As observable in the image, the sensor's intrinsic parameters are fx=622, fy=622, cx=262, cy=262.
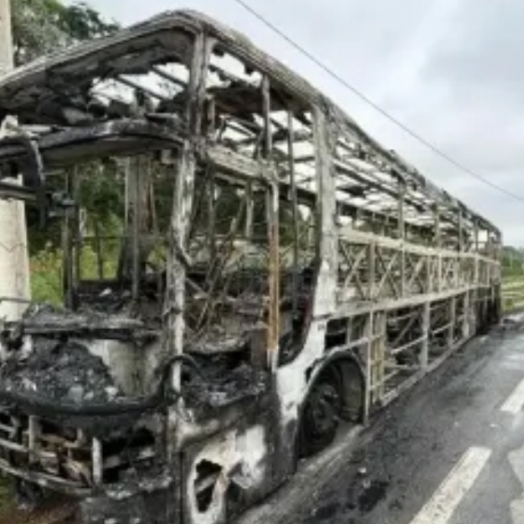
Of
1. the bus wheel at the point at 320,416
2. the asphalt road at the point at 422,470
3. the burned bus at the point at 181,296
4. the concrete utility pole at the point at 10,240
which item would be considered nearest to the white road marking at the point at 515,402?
the asphalt road at the point at 422,470

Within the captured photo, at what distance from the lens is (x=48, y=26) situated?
13000 mm

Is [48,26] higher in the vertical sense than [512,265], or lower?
higher

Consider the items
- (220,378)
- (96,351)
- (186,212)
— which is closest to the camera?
(186,212)

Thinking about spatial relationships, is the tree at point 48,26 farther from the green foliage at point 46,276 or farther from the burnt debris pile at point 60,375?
the burnt debris pile at point 60,375

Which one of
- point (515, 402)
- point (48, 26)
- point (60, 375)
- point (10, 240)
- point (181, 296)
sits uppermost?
point (48, 26)

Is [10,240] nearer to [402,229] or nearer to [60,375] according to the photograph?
[60,375]

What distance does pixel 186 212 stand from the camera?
12.0 ft

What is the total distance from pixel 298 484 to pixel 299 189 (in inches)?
121

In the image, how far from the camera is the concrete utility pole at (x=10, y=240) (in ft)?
18.1

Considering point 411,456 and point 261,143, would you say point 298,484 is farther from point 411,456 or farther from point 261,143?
point 261,143

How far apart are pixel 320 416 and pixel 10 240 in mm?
3209

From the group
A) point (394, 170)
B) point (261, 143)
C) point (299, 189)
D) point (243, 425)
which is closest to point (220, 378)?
point (243, 425)

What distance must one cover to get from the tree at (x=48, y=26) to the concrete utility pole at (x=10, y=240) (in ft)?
17.7

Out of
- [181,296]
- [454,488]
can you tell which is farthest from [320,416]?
[181,296]
